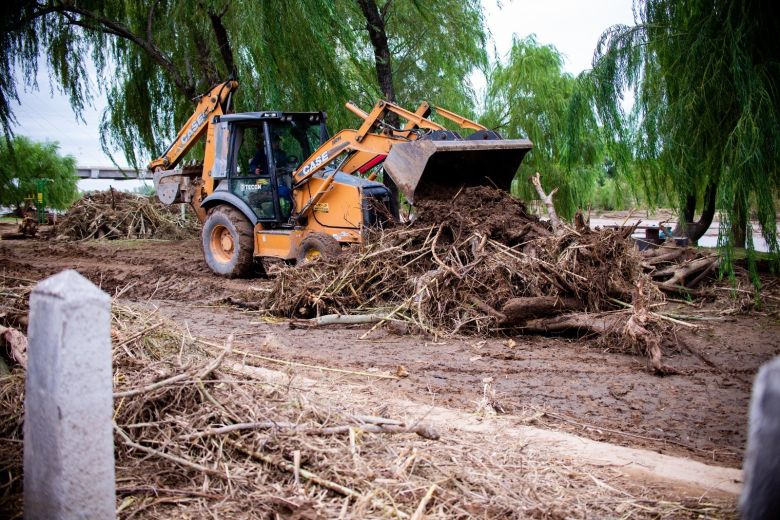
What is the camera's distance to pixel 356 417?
12.8ft

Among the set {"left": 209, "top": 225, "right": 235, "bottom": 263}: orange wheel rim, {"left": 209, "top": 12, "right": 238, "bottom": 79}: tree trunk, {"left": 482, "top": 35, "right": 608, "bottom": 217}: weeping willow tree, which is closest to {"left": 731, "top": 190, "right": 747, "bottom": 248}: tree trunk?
{"left": 209, "top": 225, "right": 235, "bottom": 263}: orange wheel rim

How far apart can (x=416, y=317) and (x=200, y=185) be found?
6.72m

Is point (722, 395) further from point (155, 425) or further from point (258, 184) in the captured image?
point (258, 184)

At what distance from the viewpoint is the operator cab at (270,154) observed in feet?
37.3

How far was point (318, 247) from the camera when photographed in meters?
10.4

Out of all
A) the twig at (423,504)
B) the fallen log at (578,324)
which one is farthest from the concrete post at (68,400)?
the fallen log at (578,324)

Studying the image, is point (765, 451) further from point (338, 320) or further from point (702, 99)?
point (702, 99)

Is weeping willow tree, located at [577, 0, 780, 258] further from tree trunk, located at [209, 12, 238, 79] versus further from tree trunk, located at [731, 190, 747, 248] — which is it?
tree trunk, located at [209, 12, 238, 79]

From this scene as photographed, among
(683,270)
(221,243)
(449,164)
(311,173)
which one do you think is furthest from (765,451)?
(221,243)

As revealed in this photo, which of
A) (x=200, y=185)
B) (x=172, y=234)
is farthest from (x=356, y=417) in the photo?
(x=172, y=234)

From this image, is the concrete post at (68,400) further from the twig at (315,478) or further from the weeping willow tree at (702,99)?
the weeping willow tree at (702,99)

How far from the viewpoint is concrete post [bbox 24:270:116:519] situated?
2.53 m

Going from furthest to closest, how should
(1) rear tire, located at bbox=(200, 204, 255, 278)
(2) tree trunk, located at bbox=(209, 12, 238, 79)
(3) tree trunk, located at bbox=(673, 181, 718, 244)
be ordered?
(2) tree trunk, located at bbox=(209, 12, 238, 79), (1) rear tire, located at bbox=(200, 204, 255, 278), (3) tree trunk, located at bbox=(673, 181, 718, 244)

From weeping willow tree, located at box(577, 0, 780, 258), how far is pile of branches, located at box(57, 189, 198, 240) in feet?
42.9
